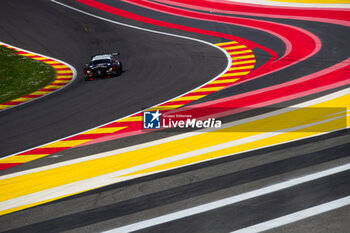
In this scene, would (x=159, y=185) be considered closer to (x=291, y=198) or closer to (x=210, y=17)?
(x=291, y=198)

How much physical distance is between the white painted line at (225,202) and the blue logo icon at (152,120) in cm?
623

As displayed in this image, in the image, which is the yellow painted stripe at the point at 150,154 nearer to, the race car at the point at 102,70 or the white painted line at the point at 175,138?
the white painted line at the point at 175,138

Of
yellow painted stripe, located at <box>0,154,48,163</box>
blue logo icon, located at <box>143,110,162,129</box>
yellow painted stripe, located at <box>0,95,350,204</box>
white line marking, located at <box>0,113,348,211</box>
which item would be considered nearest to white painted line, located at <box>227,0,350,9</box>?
yellow painted stripe, located at <box>0,95,350,204</box>

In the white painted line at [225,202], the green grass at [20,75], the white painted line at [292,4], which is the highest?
the white painted line at [292,4]

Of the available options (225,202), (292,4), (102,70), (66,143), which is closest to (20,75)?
(102,70)

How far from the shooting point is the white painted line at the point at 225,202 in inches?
315

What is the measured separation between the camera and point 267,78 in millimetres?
20141

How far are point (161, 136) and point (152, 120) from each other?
6.66 ft

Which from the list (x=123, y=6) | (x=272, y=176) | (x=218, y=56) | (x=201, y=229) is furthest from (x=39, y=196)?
(x=123, y=6)

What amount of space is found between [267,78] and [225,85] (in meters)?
1.84

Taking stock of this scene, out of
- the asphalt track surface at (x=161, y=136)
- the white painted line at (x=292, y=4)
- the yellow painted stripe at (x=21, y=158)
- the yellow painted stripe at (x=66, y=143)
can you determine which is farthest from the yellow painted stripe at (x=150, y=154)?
the white painted line at (x=292, y=4)

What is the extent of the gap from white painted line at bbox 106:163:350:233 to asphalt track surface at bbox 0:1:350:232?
152 mm

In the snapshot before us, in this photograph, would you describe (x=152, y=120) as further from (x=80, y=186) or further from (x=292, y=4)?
(x=292, y=4)

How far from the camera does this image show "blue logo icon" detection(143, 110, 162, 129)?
15.1m
